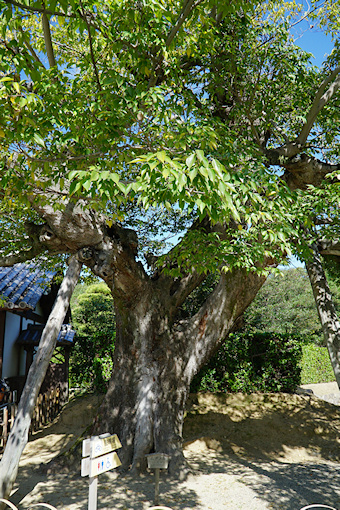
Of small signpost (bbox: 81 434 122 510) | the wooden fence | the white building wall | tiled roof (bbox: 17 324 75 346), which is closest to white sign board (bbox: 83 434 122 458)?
small signpost (bbox: 81 434 122 510)

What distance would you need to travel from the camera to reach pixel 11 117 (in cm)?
442

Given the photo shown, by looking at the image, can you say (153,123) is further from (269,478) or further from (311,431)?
(311,431)

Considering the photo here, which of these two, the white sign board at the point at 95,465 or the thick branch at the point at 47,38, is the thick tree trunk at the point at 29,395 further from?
the thick branch at the point at 47,38

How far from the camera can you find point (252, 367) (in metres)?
11.4

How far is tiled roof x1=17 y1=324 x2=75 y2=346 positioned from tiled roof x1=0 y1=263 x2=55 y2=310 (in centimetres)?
159

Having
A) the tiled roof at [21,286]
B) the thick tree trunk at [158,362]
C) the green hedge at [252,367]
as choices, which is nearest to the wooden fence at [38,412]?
the tiled roof at [21,286]

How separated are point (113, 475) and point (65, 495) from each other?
40.3 inches

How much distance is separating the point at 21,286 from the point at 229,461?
7.40m

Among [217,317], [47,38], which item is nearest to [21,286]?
[217,317]

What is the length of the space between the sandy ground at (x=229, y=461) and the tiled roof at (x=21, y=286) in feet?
11.0

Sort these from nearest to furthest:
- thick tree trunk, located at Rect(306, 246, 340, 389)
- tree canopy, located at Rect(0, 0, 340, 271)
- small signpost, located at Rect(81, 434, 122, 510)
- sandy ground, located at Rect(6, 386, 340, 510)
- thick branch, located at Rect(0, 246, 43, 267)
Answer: small signpost, located at Rect(81, 434, 122, 510) < tree canopy, located at Rect(0, 0, 340, 271) < sandy ground, located at Rect(6, 386, 340, 510) < thick branch, located at Rect(0, 246, 43, 267) < thick tree trunk, located at Rect(306, 246, 340, 389)

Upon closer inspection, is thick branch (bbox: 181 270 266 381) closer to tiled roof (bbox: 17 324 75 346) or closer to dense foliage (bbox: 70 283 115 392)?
dense foliage (bbox: 70 283 115 392)

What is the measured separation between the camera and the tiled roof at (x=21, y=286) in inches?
369

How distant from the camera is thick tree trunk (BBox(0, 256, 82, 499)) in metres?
4.77
